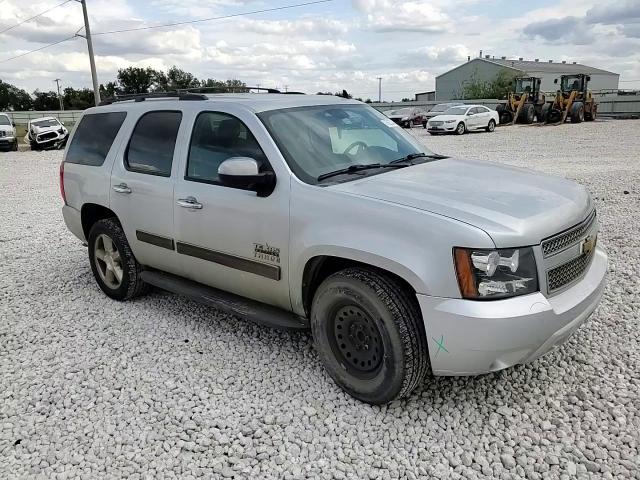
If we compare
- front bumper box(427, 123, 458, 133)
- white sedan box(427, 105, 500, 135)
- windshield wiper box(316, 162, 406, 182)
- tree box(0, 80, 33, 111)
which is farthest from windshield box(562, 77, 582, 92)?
tree box(0, 80, 33, 111)

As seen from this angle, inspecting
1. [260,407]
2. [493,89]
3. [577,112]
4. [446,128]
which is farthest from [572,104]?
[260,407]

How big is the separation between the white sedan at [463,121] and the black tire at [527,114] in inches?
117

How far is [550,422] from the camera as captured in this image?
9.72 feet

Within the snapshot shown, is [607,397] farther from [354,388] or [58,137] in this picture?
[58,137]

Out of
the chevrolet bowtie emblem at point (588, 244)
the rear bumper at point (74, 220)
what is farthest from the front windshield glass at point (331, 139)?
the rear bumper at point (74, 220)

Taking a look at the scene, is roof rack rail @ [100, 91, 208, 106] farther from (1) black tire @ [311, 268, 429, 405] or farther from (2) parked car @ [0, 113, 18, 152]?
(2) parked car @ [0, 113, 18, 152]

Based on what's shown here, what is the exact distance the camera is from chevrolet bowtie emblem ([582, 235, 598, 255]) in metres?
3.17

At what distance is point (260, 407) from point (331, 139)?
1.87 metres

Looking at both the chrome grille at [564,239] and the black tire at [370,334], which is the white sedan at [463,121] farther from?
the black tire at [370,334]

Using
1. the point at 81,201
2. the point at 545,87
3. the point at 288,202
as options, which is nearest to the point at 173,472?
the point at 288,202

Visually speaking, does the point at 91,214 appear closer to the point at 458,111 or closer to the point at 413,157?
the point at 413,157

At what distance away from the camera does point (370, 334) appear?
3092mm

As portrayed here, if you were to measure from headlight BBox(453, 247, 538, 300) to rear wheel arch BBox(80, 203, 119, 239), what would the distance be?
136 inches

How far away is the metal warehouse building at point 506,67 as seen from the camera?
72.4m
